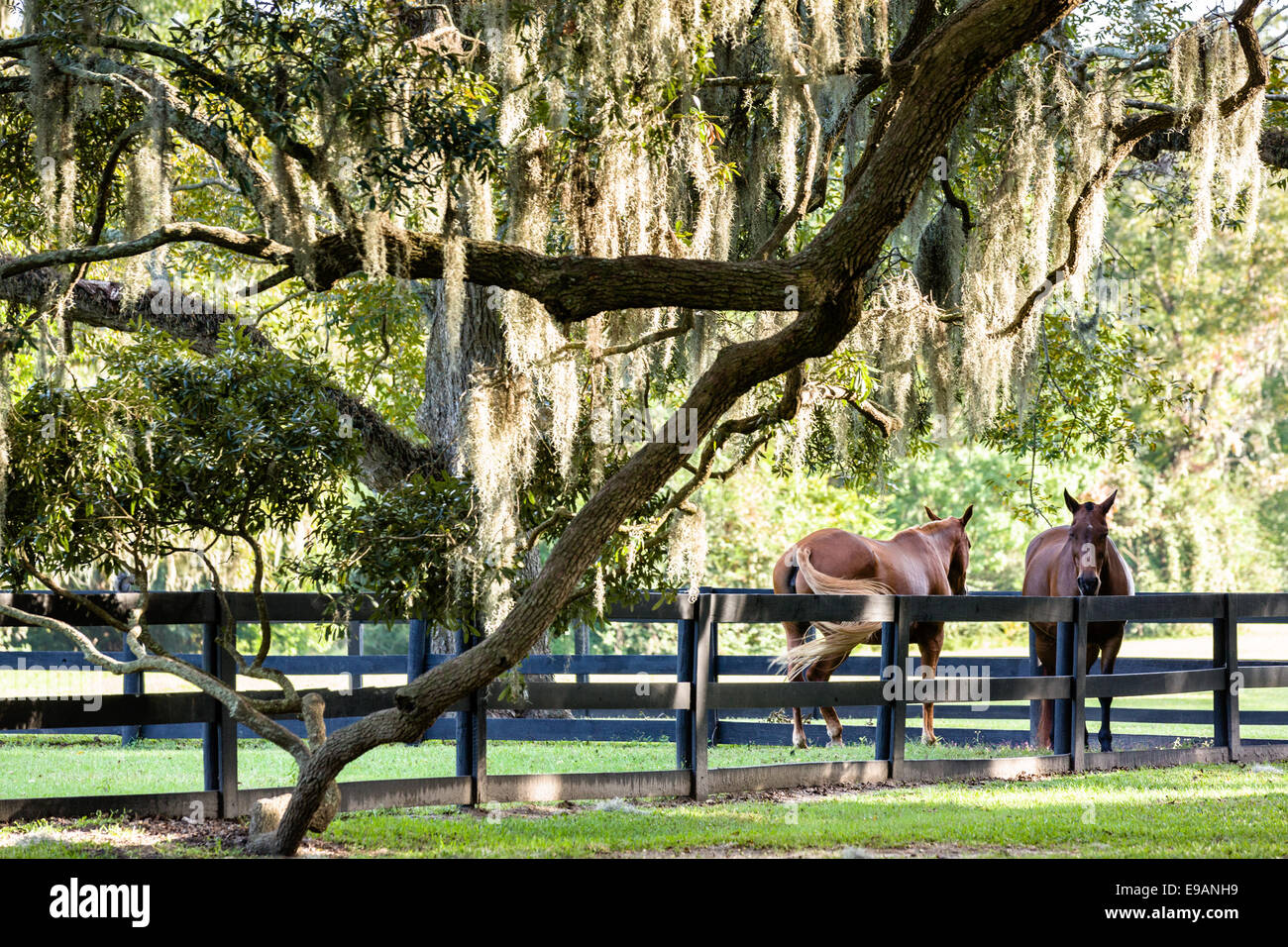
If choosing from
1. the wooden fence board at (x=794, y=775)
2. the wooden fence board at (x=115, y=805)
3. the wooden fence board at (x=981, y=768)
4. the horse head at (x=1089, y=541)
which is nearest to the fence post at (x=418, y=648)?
the wooden fence board at (x=115, y=805)

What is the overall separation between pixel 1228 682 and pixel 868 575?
2.85 metres

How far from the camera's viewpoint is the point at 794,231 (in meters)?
11.6

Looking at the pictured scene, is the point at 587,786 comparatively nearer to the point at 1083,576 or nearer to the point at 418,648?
the point at 418,648

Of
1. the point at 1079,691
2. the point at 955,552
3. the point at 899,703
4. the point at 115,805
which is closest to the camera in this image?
the point at 115,805

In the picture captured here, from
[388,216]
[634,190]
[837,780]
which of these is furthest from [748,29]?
[837,780]

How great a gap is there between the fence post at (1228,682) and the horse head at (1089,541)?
988 mm

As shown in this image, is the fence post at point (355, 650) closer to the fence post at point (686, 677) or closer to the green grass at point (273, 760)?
the green grass at point (273, 760)

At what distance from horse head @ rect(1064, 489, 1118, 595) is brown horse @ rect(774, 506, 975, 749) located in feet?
3.46

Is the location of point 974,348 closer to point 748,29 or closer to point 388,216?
point 748,29

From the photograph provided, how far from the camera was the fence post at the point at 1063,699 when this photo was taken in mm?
9039

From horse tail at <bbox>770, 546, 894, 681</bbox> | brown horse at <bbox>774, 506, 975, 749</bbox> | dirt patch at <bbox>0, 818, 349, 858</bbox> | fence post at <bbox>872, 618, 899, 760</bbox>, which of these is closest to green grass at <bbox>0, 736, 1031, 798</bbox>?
brown horse at <bbox>774, 506, 975, 749</bbox>

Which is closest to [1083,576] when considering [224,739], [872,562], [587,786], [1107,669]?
[1107,669]

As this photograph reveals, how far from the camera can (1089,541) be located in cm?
998

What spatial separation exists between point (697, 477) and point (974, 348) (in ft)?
10.5
